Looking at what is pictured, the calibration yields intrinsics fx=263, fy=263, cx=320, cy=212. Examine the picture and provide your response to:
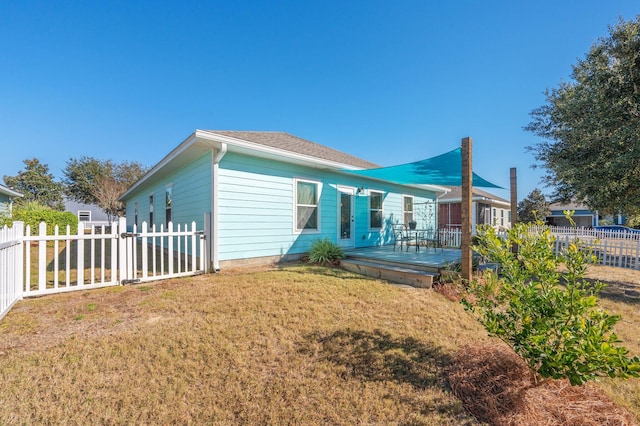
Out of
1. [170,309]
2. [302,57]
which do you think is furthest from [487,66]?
[170,309]

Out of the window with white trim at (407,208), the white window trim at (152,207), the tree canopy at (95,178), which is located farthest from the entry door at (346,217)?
the tree canopy at (95,178)

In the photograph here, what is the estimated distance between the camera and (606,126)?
5957 millimetres

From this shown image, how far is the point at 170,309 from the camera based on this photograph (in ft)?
11.8

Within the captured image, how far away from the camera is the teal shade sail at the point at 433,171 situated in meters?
6.07

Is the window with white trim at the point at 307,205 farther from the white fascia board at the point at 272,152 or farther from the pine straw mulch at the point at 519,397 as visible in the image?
the pine straw mulch at the point at 519,397

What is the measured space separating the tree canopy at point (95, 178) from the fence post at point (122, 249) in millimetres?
28268

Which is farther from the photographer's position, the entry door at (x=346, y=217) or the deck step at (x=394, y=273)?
the entry door at (x=346, y=217)

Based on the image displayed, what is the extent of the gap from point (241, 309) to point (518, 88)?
10014mm

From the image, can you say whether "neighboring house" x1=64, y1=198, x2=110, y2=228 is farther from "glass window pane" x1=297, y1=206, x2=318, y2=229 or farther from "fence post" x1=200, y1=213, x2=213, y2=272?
"glass window pane" x1=297, y1=206, x2=318, y2=229

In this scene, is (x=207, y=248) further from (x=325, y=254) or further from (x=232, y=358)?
(x=232, y=358)

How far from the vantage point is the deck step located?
16.0 feet

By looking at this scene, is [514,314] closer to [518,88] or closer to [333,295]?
[333,295]

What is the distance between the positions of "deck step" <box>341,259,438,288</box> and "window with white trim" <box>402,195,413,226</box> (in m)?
5.49

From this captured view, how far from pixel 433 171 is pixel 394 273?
2.92 meters
